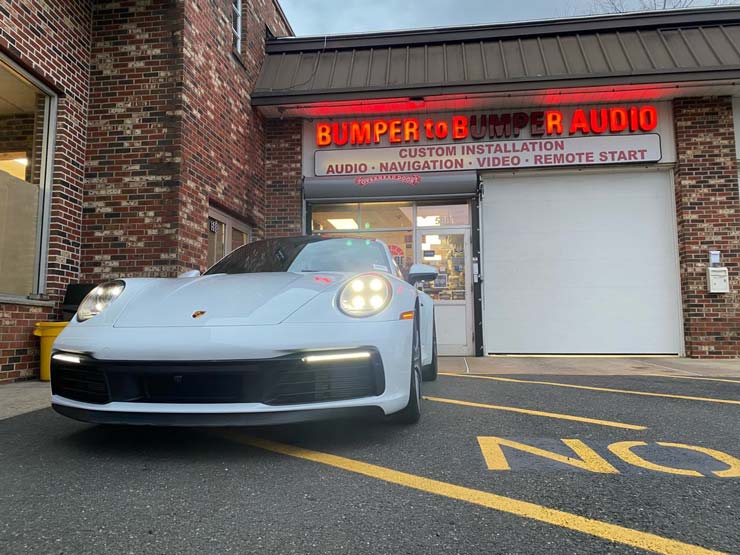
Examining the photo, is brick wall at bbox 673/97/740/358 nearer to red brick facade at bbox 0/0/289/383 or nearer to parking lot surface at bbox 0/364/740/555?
parking lot surface at bbox 0/364/740/555

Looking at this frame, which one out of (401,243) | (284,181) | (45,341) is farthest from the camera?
(284,181)

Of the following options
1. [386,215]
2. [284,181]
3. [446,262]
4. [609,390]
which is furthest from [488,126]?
[609,390]

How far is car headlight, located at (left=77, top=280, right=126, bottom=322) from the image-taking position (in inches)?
110

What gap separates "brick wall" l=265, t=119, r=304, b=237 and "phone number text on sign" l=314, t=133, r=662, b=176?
470mm

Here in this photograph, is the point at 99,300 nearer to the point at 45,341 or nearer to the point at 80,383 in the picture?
the point at 80,383

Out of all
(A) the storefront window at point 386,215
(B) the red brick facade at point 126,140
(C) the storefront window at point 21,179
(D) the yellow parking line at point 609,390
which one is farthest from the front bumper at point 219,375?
(A) the storefront window at point 386,215

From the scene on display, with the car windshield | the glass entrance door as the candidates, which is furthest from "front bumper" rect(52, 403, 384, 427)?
the glass entrance door

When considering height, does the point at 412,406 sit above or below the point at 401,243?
below

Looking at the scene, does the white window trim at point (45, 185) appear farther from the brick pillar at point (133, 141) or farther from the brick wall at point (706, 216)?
the brick wall at point (706, 216)

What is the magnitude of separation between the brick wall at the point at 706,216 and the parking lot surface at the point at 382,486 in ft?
18.2

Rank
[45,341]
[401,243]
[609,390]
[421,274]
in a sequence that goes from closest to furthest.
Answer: [421,274] < [609,390] < [45,341] < [401,243]

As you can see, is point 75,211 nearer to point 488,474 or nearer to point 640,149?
point 488,474

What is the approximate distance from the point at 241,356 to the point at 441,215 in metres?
6.93

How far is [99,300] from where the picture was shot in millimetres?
2891
